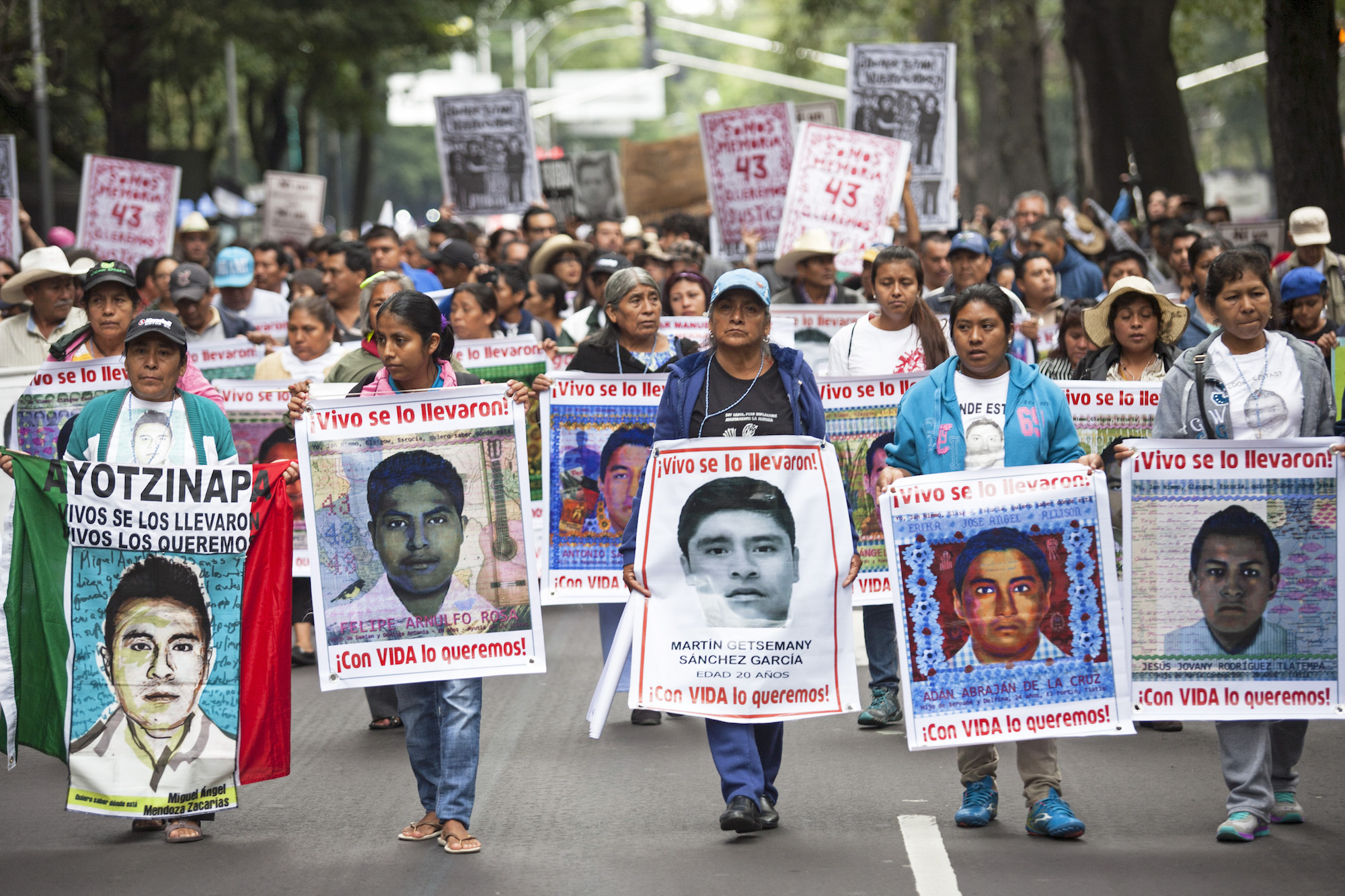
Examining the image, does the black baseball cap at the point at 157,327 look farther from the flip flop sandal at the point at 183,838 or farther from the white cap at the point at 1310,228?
the white cap at the point at 1310,228

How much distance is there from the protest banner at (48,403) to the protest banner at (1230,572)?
474 centimetres

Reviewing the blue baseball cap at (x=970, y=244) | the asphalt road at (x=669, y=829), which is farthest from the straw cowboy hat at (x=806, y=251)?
the asphalt road at (x=669, y=829)

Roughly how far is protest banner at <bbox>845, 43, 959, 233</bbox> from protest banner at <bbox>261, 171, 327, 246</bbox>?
8737 millimetres

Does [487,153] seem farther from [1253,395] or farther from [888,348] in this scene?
[1253,395]

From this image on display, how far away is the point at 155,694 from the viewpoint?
20.1 ft

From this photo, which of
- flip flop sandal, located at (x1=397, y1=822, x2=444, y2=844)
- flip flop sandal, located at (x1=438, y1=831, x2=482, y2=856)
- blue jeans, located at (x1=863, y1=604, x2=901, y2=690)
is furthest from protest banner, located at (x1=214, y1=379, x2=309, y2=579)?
flip flop sandal, located at (x1=438, y1=831, x2=482, y2=856)

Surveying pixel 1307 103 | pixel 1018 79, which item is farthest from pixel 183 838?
pixel 1018 79

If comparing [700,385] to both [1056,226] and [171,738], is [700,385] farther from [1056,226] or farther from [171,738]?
[1056,226]

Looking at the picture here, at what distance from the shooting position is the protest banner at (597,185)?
21.4 meters

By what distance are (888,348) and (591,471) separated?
4.95 ft

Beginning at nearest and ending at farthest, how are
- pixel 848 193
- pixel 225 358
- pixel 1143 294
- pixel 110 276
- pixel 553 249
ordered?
1. pixel 1143 294
2. pixel 110 276
3. pixel 225 358
4. pixel 848 193
5. pixel 553 249

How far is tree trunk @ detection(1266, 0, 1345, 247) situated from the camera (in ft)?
46.8

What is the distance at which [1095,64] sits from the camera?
821 inches

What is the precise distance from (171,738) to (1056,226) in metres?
8.24
